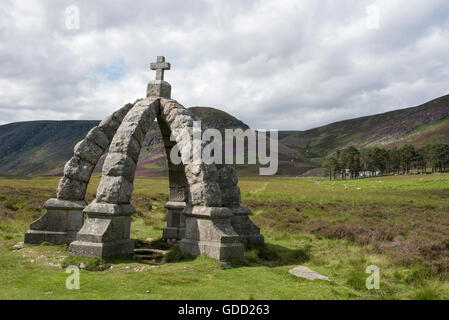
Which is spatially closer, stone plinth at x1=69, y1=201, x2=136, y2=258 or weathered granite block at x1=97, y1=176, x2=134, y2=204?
stone plinth at x1=69, y1=201, x2=136, y2=258

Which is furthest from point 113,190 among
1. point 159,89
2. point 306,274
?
point 306,274

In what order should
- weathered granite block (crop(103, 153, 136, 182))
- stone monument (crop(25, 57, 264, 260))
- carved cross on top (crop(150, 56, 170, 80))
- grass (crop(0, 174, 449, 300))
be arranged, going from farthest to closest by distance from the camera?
carved cross on top (crop(150, 56, 170, 80))
weathered granite block (crop(103, 153, 136, 182))
stone monument (crop(25, 57, 264, 260))
grass (crop(0, 174, 449, 300))

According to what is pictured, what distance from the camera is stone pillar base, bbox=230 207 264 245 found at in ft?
43.7

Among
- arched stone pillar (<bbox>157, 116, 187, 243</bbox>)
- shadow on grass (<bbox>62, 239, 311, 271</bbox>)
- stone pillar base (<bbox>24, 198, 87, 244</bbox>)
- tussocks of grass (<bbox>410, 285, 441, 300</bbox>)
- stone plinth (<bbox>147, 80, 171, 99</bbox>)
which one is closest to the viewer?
tussocks of grass (<bbox>410, 285, 441, 300</bbox>)

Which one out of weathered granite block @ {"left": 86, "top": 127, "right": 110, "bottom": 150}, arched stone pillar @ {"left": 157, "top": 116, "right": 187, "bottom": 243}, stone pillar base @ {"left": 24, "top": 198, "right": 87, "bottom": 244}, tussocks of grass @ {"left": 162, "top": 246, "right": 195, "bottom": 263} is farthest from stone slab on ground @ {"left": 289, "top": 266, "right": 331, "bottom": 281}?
weathered granite block @ {"left": 86, "top": 127, "right": 110, "bottom": 150}

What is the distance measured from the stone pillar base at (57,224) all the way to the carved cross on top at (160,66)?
5.90 m

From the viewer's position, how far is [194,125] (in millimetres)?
11945

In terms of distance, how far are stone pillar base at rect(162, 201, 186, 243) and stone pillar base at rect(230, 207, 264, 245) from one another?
2616mm

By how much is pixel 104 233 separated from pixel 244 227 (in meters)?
5.48

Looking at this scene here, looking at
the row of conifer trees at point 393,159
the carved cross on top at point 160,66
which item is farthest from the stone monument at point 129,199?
the row of conifer trees at point 393,159

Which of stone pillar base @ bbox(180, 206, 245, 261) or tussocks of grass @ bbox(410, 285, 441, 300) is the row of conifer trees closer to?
stone pillar base @ bbox(180, 206, 245, 261)

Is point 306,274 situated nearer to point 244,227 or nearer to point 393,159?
point 244,227

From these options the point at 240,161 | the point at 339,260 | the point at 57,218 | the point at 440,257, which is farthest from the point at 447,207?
the point at 240,161

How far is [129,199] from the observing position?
36.6ft
